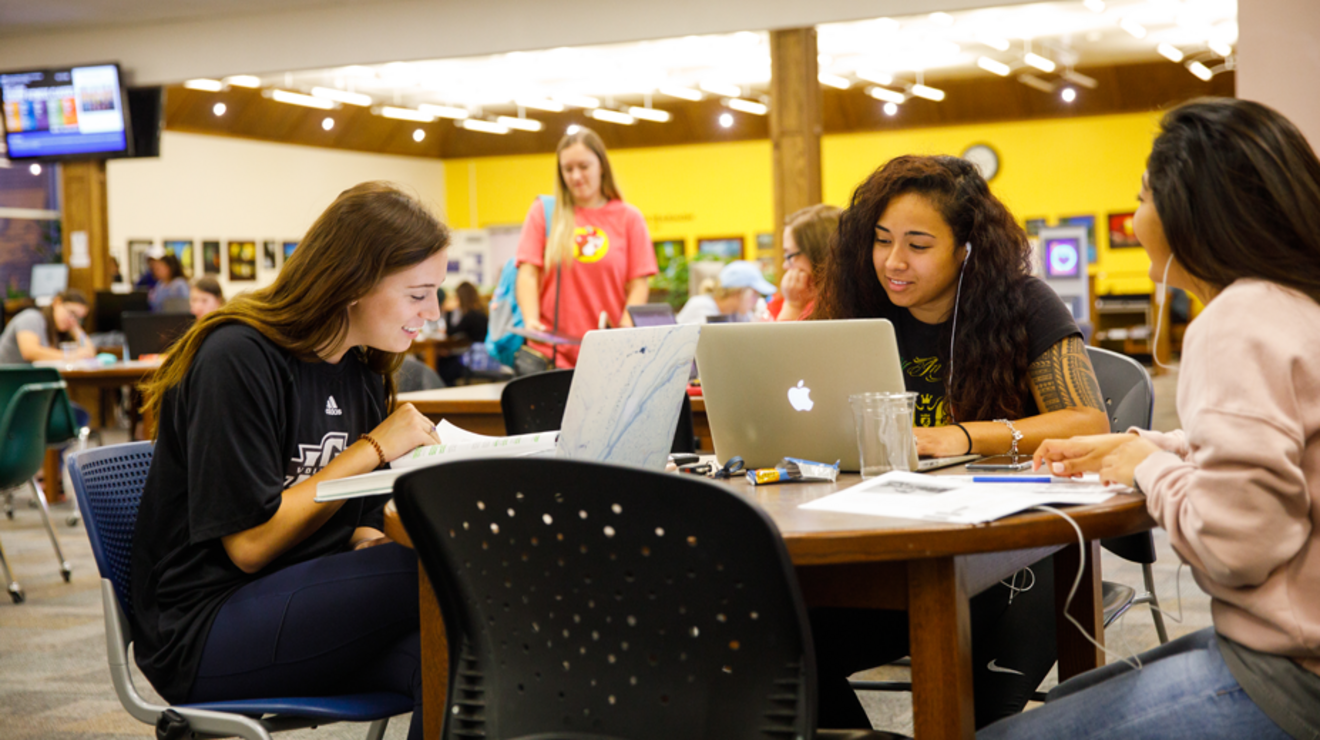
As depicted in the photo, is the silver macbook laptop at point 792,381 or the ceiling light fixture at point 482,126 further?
the ceiling light fixture at point 482,126

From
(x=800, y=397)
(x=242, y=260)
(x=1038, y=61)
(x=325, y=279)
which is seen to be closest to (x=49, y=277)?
(x=242, y=260)

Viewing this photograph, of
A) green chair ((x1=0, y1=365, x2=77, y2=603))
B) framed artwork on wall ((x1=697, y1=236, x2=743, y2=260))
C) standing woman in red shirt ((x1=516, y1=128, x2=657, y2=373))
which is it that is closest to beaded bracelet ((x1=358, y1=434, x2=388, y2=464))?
standing woman in red shirt ((x1=516, y1=128, x2=657, y2=373))

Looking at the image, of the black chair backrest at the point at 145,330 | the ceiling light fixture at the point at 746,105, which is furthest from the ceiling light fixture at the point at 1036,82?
the black chair backrest at the point at 145,330

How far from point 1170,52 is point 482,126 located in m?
9.80

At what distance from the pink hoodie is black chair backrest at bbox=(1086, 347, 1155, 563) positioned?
3.42 feet

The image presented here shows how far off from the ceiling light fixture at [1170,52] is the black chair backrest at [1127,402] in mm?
12243

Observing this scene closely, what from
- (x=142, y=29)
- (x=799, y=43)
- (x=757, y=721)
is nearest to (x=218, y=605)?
(x=757, y=721)

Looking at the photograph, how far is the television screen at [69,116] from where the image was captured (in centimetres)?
796

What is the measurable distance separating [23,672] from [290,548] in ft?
7.08

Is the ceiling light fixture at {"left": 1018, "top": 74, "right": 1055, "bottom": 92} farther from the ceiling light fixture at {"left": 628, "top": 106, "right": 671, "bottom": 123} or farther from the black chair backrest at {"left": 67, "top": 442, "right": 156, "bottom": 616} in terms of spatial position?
the black chair backrest at {"left": 67, "top": 442, "right": 156, "bottom": 616}

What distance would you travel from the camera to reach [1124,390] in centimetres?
239

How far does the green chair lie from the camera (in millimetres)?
4266

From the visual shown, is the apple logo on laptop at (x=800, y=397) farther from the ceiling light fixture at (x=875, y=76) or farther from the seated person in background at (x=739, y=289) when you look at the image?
the ceiling light fixture at (x=875, y=76)

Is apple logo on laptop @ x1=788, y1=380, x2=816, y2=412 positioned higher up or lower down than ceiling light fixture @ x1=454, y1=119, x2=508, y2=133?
lower down
